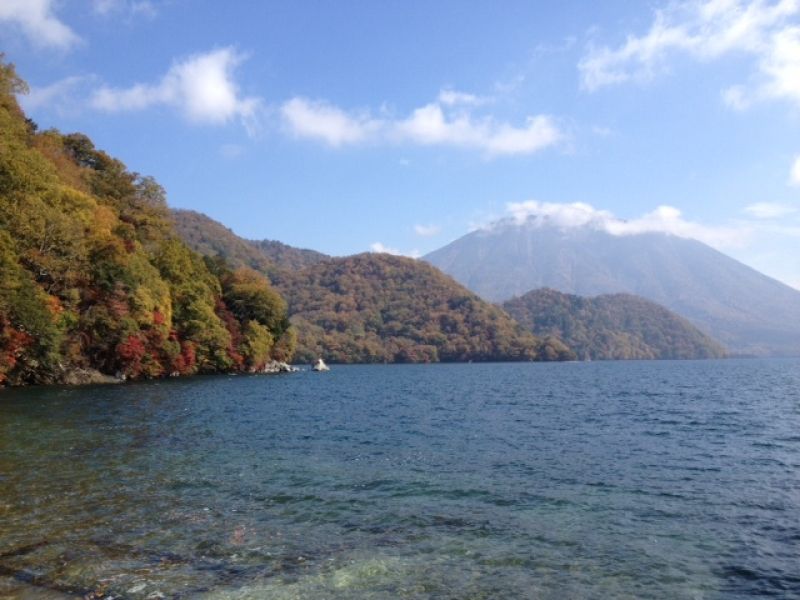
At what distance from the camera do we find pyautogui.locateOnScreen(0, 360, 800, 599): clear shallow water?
10031 millimetres

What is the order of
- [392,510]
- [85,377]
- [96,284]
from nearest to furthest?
[392,510], [85,377], [96,284]

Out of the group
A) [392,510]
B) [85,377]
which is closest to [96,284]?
[85,377]

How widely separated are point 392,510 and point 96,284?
50.2m

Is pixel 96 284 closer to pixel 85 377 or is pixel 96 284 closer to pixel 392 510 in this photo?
pixel 85 377

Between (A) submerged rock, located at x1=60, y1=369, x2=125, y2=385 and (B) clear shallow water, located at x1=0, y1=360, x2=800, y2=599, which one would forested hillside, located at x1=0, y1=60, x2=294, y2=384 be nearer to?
(A) submerged rock, located at x1=60, y1=369, x2=125, y2=385

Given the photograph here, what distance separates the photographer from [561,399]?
160 ft

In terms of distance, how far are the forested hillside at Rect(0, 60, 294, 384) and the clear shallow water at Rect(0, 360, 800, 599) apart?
17.4 meters

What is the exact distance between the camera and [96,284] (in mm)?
54938

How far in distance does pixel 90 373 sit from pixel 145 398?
710 inches

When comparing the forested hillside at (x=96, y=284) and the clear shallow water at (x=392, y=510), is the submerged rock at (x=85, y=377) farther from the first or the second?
the clear shallow water at (x=392, y=510)

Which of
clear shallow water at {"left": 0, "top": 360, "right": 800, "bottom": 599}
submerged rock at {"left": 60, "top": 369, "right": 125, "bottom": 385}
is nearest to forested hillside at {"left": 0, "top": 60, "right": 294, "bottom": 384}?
submerged rock at {"left": 60, "top": 369, "right": 125, "bottom": 385}

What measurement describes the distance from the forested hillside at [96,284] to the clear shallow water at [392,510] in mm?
17363

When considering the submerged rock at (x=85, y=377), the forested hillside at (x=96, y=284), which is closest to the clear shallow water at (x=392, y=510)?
the forested hillside at (x=96, y=284)

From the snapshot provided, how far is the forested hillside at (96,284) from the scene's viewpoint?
143 feet
